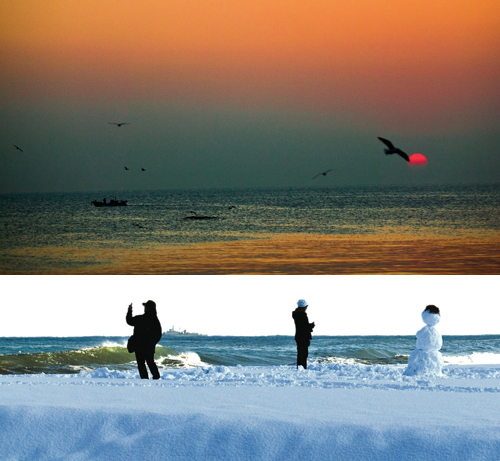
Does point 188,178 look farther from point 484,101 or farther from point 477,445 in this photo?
point 477,445

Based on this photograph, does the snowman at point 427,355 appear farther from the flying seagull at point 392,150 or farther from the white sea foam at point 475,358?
the white sea foam at point 475,358

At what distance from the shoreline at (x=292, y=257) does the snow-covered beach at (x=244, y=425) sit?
716 cm

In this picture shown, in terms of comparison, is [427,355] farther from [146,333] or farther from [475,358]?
[475,358]

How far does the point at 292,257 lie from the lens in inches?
530

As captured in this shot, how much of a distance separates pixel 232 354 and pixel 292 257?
7617 mm

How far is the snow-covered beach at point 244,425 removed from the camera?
14.3ft

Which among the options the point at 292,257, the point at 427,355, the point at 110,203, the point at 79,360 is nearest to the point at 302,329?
the point at 427,355

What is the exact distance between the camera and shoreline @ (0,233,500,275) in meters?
13.3

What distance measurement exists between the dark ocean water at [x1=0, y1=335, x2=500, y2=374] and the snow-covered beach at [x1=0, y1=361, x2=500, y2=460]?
9629mm

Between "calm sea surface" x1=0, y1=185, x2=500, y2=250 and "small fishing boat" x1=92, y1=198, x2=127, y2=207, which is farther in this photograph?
"small fishing boat" x1=92, y1=198, x2=127, y2=207

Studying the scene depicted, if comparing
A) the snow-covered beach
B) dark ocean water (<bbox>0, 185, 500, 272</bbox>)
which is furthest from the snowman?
dark ocean water (<bbox>0, 185, 500, 272</bbox>)

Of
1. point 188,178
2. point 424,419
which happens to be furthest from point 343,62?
point 424,419

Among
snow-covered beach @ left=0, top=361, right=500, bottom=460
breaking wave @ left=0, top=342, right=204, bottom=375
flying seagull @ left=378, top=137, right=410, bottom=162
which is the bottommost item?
breaking wave @ left=0, top=342, right=204, bottom=375

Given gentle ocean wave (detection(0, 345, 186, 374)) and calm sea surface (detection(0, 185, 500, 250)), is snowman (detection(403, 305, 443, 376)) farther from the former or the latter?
gentle ocean wave (detection(0, 345, 186, 374))
